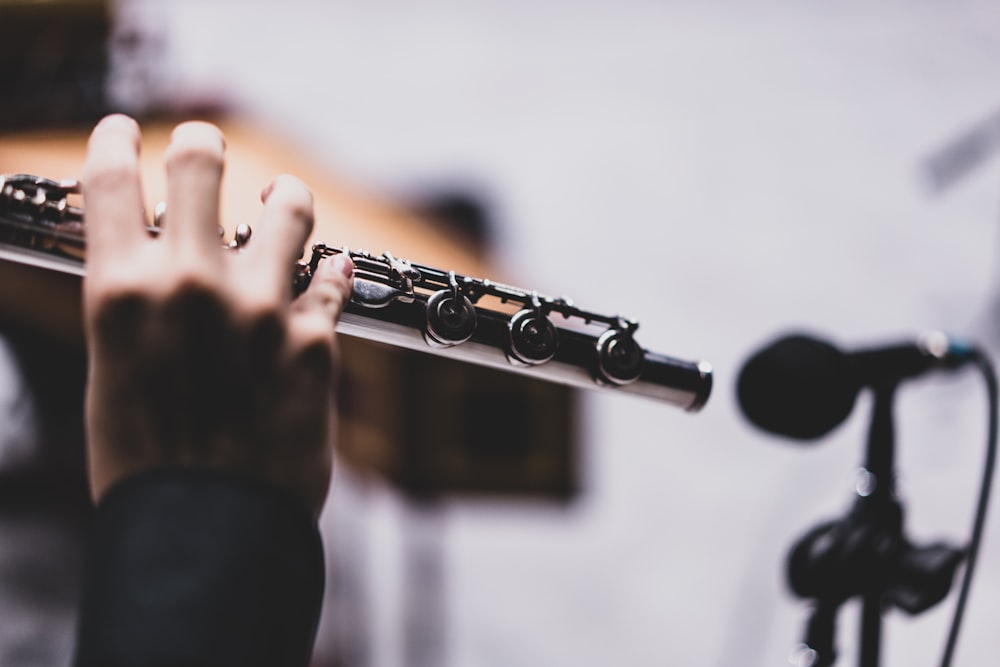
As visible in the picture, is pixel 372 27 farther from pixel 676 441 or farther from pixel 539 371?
pixel 539 371

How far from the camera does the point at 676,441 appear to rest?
9.16ft

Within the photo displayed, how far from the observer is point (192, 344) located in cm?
40

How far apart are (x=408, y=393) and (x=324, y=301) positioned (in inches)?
48.3

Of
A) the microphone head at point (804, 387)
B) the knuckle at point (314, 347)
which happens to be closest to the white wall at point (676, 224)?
the microphone head at point (804, 387)

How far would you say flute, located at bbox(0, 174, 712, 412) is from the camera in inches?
23.3

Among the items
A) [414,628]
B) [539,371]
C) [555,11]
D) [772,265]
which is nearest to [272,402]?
[539,371]

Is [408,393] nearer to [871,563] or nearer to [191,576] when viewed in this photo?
[871,563]

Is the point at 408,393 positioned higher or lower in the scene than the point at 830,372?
higher

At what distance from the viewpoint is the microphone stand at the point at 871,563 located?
2.33 feet

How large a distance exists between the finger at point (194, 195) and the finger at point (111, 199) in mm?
17

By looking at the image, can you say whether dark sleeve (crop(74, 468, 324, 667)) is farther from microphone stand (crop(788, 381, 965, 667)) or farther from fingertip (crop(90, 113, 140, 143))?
microphone stand (crop(788, 381, 965, 667))

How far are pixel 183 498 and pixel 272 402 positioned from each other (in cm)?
6

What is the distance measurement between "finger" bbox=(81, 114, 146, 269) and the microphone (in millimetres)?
546

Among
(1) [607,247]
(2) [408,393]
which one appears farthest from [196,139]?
(1) [607,247]
